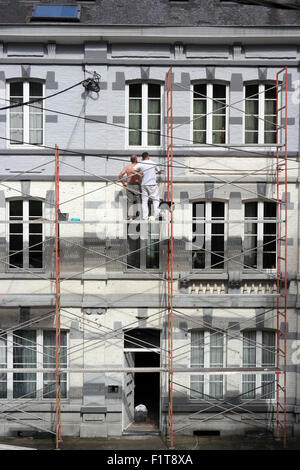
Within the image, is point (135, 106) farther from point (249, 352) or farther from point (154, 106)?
point (249, 352)

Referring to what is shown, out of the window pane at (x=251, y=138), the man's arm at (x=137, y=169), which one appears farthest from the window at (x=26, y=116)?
the window pane at (x=251, y=138)

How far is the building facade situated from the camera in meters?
15.1

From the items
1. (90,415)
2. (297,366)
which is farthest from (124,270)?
(297,366)

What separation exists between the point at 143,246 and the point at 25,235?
3.41 m

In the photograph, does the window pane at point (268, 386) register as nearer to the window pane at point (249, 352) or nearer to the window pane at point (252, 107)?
the window pane at point (249, 352)

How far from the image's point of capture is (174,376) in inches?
604

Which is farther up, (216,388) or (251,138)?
(251,138)

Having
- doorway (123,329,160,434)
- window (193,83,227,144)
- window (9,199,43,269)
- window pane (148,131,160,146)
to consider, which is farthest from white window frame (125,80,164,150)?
doorway (123,329,160,434)

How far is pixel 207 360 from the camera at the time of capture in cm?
1545

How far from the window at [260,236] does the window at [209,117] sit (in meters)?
2.20

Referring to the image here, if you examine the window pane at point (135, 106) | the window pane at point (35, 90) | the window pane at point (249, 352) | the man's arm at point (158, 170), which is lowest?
the window pane at point (249, 352)

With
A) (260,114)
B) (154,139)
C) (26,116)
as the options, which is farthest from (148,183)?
(26,116)

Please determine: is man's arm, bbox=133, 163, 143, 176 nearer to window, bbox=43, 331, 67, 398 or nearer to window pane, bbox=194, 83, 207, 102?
window pane, bbox=194, 83, 207, 102

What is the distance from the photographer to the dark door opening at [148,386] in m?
16.4
